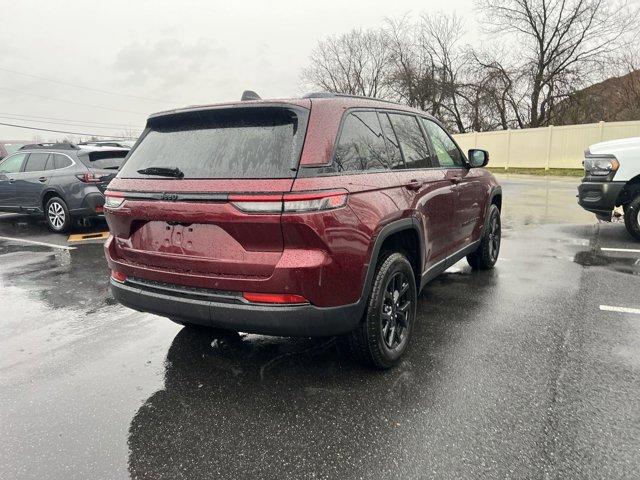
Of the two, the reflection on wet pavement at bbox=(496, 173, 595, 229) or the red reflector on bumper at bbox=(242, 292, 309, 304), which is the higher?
the red reflector on bumper at bbox=(242, 292, 309, 304)

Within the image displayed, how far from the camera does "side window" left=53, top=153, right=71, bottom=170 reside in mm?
8752

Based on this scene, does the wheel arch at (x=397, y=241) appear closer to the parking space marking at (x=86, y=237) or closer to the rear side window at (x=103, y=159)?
the parking space marking at (x=86, y=237)

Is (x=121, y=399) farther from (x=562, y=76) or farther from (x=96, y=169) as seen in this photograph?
(x=562, y=76)

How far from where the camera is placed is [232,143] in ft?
9.18

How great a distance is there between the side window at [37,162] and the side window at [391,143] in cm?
808

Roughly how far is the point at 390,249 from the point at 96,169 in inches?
282

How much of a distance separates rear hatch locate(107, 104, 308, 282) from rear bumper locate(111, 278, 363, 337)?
129 millimetres

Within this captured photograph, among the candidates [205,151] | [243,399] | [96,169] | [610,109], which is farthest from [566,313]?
[610,109]

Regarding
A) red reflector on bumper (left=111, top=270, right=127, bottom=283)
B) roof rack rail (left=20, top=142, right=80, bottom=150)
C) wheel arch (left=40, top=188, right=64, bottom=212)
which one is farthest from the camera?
roof rack rail (left=20, top=142, right=80, bottom=150)

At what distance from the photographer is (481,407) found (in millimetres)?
2703

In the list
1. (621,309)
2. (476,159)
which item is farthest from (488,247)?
(621,309)

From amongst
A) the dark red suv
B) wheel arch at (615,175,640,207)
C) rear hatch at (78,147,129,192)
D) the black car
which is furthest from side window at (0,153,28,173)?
wheel arch at (615,175,640,207)

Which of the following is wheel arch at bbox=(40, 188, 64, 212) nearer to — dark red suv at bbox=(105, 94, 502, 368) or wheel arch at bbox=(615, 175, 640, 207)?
dark red suv at bbox=(105, 94, 502, 368)

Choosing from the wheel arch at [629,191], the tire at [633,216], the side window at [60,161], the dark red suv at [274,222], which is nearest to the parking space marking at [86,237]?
the side window at [60,161]
